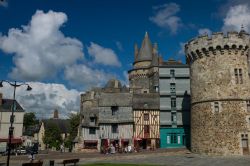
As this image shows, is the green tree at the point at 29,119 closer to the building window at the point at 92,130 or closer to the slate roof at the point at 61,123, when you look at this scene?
the slate roof at the point at 61,123

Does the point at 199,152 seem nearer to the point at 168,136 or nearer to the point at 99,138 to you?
the point at 168,136

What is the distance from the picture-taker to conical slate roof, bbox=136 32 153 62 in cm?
4982

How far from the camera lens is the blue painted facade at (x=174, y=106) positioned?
3734 centimetres

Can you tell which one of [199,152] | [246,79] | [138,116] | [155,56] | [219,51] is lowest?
[199,152]

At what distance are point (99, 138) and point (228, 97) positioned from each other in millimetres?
17629

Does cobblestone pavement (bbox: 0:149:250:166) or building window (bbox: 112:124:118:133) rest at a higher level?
building window (bbox: 112:124:118:133)

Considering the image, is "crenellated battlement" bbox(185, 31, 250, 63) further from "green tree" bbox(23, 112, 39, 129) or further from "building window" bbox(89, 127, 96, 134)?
"green tree" bbox(23, 112, 39, 129)

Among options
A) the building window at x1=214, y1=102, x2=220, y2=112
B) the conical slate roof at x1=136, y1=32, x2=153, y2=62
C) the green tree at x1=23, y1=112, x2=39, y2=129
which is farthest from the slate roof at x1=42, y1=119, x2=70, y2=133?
the building window at x1=214, y1=102, x2=220, y2=112

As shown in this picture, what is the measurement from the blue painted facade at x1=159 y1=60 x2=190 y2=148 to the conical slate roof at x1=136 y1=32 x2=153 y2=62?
36.6 feet

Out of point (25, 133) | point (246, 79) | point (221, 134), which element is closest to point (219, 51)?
point (246, 79)

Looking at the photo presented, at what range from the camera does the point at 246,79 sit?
25.9 m

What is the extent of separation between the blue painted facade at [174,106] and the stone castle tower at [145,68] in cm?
444

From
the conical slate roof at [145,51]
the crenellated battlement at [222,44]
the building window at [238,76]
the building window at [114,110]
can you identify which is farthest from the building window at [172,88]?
the building window at [238,76]

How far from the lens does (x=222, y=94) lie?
84.4 ft
